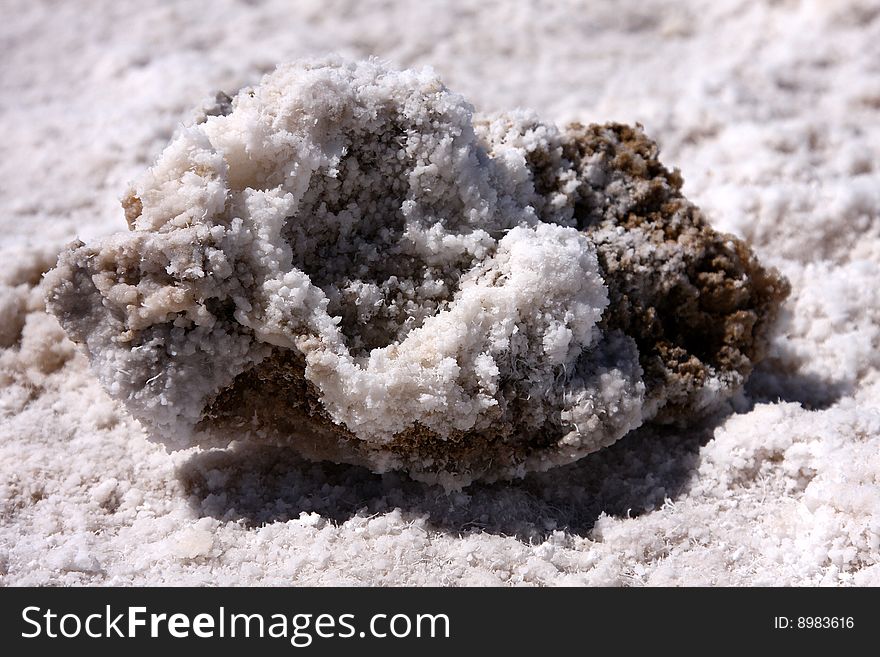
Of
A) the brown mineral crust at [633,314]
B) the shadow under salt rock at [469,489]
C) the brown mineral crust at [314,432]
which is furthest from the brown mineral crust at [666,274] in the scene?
the brown mineral crust at [314,432]

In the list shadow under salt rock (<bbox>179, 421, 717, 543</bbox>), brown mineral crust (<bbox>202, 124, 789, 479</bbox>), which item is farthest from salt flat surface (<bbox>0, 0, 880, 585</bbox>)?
brown mineral crust (<bbox>202, 124, 789, 479</bbox>)

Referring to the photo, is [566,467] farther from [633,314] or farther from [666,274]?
[666,274]

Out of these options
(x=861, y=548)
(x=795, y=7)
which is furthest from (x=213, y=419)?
(x=795, y=7)

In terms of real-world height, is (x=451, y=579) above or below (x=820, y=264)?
below

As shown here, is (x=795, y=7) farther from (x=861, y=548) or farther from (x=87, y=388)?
(x=87, y=388)

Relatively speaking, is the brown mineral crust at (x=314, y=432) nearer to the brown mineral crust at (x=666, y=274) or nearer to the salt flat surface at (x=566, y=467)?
the salt flat surface at (x=566, y=467)
